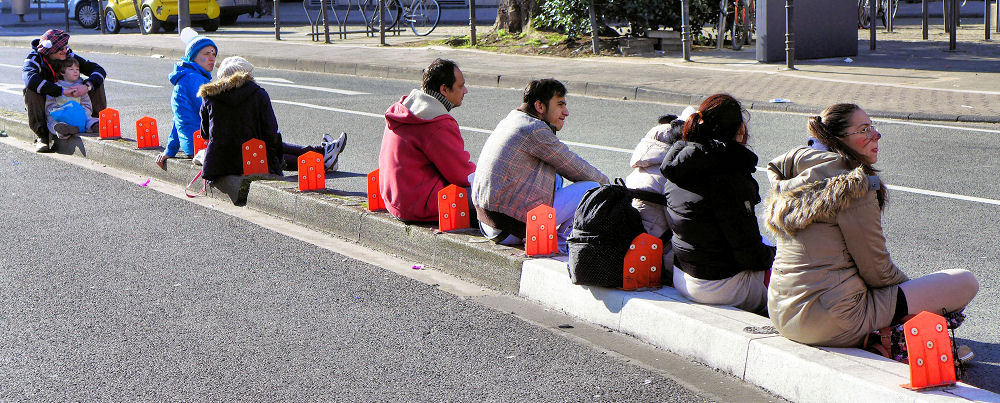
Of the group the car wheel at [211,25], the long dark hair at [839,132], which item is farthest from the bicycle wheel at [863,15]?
the long dark hair at [839,132]

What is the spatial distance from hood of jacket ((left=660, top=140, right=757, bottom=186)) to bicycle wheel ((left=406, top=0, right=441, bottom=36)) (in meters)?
21.0

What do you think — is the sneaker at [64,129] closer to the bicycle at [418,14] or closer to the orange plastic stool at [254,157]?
the orange plastic stool at [254,157]

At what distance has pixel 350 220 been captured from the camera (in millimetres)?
7078

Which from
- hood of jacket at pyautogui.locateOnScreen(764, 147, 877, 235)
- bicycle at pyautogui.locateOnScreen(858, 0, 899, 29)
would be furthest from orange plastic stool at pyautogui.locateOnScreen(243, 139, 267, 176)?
bicycle at pyautogui.locateOnScreen(858, 0, 899, 29)

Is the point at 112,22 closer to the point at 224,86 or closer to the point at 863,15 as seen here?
the point at 863,15

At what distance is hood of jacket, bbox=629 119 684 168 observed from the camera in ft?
17.6

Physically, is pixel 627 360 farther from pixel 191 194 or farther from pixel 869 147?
pixel 191 194

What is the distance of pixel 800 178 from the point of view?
167 inches

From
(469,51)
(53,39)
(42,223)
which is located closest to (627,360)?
(42,223)

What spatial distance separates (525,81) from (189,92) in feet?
23.1

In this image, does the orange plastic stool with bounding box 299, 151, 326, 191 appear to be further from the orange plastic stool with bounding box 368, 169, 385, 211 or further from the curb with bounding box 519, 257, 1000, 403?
the curb with bounding box 519, 257, 1000, 403

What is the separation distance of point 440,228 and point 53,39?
6070 mm

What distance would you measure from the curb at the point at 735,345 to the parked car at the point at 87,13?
1291 inches

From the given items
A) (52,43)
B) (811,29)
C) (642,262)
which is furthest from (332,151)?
(811,29)
